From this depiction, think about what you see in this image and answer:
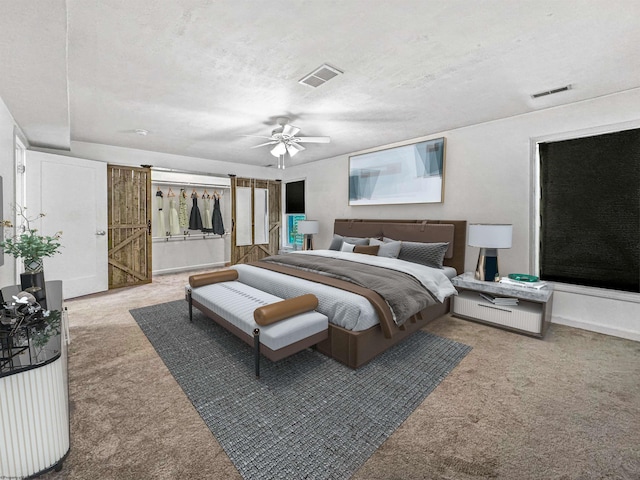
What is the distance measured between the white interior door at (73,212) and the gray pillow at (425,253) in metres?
4.59

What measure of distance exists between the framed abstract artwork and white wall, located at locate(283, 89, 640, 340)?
0.12 m

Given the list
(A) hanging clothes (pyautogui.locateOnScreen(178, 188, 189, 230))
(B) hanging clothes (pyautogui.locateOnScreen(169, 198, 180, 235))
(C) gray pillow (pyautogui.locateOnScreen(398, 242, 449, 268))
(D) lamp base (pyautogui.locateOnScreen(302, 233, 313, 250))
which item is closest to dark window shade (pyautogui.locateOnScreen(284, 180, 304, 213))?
(D) lamp base (pyautogui.locateOnScreen(302, 233, 313, 250))

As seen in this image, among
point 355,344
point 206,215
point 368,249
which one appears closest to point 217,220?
point 206,215

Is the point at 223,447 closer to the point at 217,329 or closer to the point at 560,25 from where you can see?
the point at 217,329

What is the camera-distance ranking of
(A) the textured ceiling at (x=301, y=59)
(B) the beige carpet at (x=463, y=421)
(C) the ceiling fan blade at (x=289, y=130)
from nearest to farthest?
1. (B) the beige carpet at (x=463, y=421)
2. (A) the textured ceiling at (x=301, y=59)
3. (C) the ceiling fan blade at (x=289, y=130)

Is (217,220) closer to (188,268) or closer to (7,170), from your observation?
(188,268)

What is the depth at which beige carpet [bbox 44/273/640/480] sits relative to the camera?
57.7 inches

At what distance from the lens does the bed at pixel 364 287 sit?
7.88 ft

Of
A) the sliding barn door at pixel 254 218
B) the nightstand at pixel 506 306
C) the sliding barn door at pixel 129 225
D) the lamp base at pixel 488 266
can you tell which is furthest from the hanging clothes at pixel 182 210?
the lamp base at pixel 488 266

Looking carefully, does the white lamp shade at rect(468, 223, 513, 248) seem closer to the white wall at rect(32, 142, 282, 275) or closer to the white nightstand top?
the white nightstand top

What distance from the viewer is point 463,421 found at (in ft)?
5.91

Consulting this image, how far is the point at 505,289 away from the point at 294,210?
4.83m

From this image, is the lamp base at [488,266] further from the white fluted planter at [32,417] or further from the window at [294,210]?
the window at [294,210]

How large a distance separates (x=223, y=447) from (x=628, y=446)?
7.25 feet
